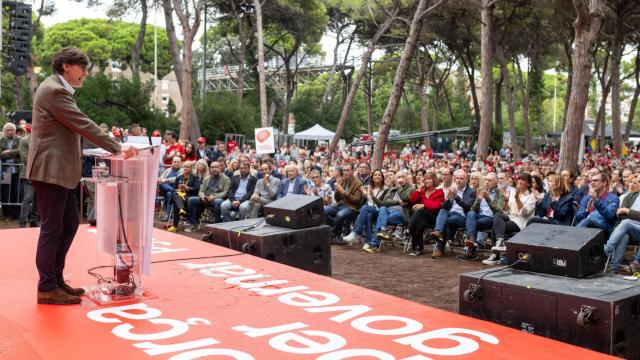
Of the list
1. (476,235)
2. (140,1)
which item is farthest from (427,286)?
(140,1)

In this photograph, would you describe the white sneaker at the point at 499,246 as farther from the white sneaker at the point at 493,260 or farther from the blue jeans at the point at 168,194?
the blue jeans at the point at 168,194

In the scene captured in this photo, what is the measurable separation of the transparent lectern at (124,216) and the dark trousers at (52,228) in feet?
0.74

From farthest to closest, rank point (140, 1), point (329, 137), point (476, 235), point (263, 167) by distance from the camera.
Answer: point (329, 137), point (140, 1), point (263, 167), point (476, 235)

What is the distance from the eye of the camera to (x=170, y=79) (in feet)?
252

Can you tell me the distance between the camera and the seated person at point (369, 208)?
29.6 feet

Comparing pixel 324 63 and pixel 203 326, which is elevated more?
pixel 324 63

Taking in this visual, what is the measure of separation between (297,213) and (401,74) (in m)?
8.00

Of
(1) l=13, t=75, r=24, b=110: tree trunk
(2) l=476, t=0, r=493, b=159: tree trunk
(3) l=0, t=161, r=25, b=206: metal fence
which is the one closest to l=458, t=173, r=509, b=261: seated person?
(3) l=0, t=161, r=25, b=206: metal fence

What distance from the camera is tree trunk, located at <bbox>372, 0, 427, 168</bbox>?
44.0 ft

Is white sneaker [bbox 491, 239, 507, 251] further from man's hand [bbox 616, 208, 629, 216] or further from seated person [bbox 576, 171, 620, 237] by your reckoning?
man's hand [bbox 616, 208, 629, 216]

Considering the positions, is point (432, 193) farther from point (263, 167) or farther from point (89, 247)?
point (89, 247)

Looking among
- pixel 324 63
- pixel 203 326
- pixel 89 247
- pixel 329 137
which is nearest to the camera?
pixel 203 326

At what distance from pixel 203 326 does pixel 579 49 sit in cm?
930

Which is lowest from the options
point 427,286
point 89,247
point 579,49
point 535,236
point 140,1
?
point 427,286
